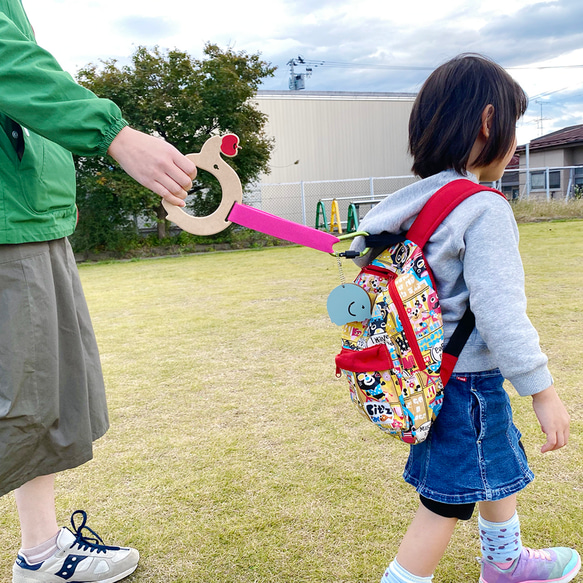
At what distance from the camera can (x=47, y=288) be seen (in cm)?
126

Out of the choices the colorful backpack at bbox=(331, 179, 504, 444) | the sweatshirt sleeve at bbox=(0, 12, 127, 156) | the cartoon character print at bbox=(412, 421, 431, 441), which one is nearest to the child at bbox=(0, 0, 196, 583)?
the sweatshirt sleeve at bbox=(0, 12, 127, 156)

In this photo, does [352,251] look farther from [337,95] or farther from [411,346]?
[337,95]

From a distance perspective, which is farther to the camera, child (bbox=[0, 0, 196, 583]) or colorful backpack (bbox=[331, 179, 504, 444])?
colorful backpack (bbox=[331, 179, 504, 444])

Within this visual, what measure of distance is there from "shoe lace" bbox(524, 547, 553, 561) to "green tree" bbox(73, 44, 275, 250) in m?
10.5

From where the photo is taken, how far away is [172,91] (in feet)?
38.9

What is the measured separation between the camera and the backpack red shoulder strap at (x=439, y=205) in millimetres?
1125

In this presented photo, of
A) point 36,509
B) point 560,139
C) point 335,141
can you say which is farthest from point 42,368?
point 560,139

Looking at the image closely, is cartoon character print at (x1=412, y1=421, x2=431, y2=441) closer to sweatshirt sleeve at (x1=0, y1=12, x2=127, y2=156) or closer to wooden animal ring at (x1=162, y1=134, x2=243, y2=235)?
wooden animal ring at (x1=162, y1=134, x2=243, y2=235)

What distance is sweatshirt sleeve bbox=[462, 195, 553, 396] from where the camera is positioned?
105 cm

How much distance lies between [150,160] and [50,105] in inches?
7.8

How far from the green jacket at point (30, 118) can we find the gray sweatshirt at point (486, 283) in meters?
0.64

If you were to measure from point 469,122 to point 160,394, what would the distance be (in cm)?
218

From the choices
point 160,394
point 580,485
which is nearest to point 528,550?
point 580,485

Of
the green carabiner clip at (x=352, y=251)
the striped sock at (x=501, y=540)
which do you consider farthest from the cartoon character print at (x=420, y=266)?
the striped sock at (x=501, y=540)
